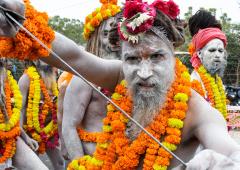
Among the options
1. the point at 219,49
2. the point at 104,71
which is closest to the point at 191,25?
the point at 219,49

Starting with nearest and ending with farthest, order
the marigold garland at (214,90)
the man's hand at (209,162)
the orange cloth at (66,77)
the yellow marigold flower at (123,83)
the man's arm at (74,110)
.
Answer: the man's hand at (209,162) → the yellow marigold flower at (123,83) → the man's arm at (74,110) → the orange cloth at (66,77) → the marigold garland at (214,90)

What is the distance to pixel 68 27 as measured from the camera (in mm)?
49562

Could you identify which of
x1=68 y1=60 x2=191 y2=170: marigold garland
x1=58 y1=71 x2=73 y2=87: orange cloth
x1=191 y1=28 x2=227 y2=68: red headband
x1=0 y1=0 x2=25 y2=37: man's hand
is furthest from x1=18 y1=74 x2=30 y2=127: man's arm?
x1=0 y1=0 x2=25 y2=37: man's hand

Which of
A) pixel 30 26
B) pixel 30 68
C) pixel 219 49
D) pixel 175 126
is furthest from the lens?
pixel 30 68

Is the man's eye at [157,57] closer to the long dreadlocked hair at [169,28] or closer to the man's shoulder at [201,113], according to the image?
the long dreadlocked hair at [169,28]

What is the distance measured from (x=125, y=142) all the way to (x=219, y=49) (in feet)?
10.1

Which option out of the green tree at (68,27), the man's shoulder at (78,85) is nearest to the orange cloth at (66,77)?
the man's shoulder at (78,85)

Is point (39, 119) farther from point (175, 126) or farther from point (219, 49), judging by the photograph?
point (175, 126)

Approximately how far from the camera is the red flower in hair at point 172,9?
294 centimetres

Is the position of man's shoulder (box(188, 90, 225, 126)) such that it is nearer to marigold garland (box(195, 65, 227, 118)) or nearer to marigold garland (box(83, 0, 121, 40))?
marigold garland (box(83, 0, 121, 40))

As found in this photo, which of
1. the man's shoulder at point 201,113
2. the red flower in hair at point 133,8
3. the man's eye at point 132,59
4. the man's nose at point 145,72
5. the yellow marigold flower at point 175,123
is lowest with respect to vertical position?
the yellow marigold flower at point 175,123

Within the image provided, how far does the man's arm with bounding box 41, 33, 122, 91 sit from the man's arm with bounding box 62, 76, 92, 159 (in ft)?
3.55

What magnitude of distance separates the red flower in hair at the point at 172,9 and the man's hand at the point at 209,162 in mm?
1101

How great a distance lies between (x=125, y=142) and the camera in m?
2.97
